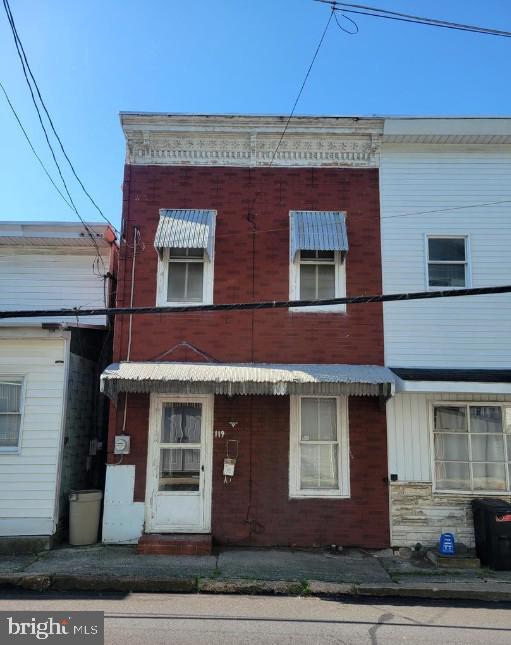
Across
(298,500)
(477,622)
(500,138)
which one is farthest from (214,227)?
(477,622)

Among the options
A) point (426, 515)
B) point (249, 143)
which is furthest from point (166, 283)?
point (426, 515)

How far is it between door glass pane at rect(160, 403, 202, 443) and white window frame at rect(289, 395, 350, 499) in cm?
165

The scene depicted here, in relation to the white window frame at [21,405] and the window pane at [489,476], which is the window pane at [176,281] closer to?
the white window frame at [21,405]

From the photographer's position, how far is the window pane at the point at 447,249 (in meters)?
9.77

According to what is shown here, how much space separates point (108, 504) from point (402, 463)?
5.01 m

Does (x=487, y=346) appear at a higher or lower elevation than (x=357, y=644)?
higher

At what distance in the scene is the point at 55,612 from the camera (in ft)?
19.2

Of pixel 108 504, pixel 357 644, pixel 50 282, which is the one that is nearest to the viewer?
pixel 357 644

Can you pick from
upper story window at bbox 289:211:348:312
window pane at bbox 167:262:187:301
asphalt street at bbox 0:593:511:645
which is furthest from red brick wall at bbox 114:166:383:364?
asphalt street at bbox 0:593:511:645

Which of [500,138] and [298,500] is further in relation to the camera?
[500,138]

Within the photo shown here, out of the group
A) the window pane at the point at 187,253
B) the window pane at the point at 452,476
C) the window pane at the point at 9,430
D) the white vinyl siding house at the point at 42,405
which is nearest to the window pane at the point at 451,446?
the window pane at the point at 452,476

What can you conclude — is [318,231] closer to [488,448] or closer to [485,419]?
[485,419]

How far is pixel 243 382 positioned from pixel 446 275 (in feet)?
14.5

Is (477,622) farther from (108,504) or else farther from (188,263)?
(188,263)
